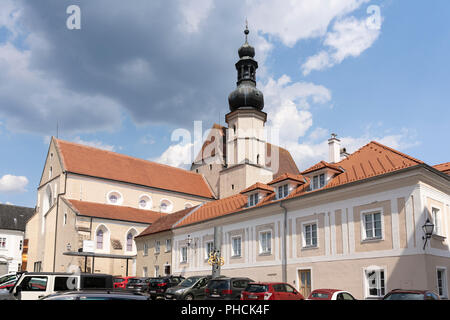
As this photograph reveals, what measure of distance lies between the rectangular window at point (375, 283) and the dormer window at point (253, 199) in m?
10.6

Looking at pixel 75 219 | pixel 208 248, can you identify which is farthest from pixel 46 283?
pixel 75 219

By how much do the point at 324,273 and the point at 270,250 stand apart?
4.57 metres

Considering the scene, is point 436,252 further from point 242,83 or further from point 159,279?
point 242,83

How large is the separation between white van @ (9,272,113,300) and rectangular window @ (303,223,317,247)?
41.7 feet

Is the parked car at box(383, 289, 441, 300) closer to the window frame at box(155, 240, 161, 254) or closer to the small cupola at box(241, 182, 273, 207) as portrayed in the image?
the small cupola at box(241, 182, 273, 207)

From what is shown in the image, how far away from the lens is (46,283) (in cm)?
1593

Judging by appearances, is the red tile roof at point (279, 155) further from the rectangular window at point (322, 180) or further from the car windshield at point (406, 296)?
the car windshield at point (406, 296)

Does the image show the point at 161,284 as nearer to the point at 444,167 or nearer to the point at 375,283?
the point at 375,283

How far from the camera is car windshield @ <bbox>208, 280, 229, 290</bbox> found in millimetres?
20547

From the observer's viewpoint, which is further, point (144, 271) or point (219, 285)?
point (144, 271)

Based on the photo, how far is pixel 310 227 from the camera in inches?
1003

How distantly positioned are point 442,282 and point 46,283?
56.9 ft

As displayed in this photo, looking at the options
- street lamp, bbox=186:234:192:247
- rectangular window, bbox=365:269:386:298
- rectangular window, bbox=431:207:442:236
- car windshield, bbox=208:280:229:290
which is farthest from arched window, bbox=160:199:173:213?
rectangular window, bbox=431:207:442:236
